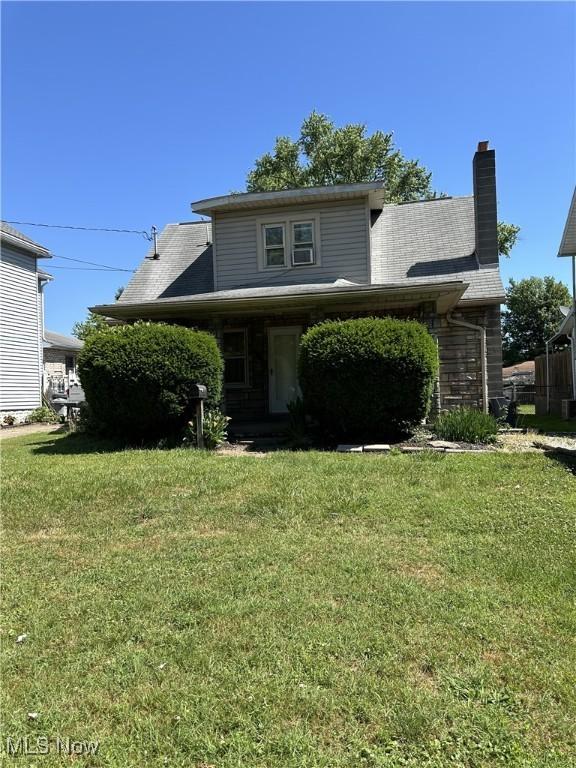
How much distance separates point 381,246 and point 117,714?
12.8 metres

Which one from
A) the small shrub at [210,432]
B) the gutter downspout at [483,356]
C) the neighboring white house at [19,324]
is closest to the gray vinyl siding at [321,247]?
the gutter downspout at [483,356]

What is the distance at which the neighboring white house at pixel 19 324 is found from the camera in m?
16.5

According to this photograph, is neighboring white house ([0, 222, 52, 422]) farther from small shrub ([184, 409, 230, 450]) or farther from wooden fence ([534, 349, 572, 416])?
wooden fence ([534, 349, 572, 416])

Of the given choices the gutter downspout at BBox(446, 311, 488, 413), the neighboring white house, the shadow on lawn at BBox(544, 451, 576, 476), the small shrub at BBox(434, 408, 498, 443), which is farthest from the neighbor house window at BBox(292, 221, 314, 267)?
the neighboring white house

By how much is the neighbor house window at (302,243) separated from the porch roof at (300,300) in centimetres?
93

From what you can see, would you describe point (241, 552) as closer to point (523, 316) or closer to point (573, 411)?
point (573, 411)

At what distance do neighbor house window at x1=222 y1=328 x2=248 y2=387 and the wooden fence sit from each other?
943cm

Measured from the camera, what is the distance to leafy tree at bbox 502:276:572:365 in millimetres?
39250

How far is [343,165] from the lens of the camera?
25797 millimetres

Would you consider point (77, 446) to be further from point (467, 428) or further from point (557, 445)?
point (557, 445)

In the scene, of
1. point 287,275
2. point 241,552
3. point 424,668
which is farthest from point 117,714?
point 287,275

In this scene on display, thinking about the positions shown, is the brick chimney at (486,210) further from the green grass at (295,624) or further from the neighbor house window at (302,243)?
the green grass at (295,624)

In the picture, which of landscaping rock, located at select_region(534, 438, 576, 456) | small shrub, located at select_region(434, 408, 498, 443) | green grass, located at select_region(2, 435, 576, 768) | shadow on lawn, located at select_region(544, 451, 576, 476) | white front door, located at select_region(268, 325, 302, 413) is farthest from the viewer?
white front door, located at select_region(268, 325, 302, 413)

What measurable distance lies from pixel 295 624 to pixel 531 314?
42.2 m
